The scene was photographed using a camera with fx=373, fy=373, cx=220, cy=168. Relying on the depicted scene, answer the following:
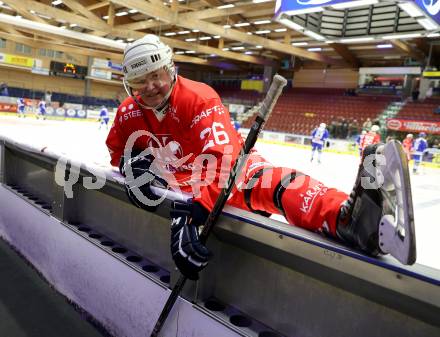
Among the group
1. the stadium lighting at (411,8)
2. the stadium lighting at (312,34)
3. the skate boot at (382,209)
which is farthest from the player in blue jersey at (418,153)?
the skate boot at (382,209)

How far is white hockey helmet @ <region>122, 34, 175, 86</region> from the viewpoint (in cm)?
147

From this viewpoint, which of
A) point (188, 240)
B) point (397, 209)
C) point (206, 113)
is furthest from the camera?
point (206, 113)

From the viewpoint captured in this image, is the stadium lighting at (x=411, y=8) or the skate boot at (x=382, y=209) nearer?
the skate boot at (x=382, y=209)

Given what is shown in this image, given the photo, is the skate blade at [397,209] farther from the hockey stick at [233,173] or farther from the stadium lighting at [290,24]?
the stadium lighting at [290,24]

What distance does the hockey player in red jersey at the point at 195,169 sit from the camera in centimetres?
104

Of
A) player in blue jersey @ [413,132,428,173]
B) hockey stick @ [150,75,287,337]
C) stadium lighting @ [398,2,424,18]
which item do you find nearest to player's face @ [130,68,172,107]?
hockey stick @ [150,75,287,337]

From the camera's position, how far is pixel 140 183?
139cm

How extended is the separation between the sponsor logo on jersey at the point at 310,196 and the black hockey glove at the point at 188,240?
1.01 ft

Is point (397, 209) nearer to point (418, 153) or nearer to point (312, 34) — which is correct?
point (312, 34)

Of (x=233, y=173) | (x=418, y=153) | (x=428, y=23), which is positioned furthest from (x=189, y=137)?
(x=418, y=153)

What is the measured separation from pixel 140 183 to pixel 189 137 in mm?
346

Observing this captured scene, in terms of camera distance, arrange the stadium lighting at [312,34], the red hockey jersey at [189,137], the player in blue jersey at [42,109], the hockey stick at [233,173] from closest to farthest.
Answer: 1. the hockey stick at [233,173]
2. the red hockey jersey at [189,137]
3. the stadium lighting at [312,34]
4. the player in blue jersey at [42,109]

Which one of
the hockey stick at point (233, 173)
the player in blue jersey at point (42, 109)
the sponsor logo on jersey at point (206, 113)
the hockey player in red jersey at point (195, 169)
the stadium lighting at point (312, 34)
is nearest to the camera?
the hockey player in red jersey at point (195, 169)

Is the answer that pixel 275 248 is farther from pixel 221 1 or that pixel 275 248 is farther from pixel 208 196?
pixel 221 1
